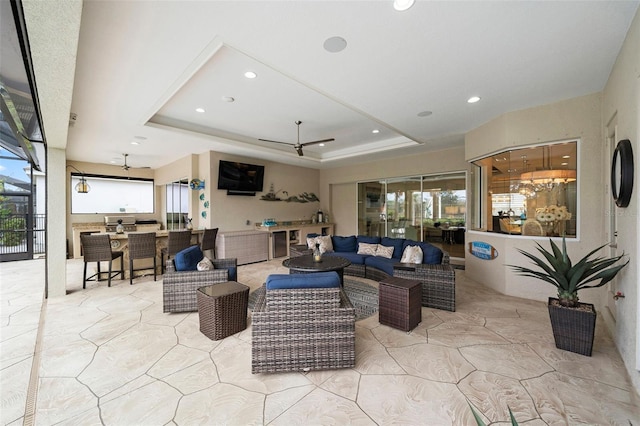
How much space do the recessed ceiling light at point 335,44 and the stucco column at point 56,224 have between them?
483cm

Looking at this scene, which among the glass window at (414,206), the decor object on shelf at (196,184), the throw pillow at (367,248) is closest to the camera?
the throw pillow at (367,248)

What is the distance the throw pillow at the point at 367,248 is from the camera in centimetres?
537

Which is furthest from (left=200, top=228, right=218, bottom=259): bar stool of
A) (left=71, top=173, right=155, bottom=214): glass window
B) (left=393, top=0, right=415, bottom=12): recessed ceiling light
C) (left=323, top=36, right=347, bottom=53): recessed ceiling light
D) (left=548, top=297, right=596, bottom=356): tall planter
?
(left=548, top=297, right=596, bottom=356): tall planter

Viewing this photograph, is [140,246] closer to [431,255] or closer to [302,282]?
[302,282]

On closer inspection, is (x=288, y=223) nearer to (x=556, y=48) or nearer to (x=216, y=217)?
(x=216, y=217)

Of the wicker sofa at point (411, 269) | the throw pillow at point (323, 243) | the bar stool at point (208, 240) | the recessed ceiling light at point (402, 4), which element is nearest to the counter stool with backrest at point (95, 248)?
the bar stool at point (208, 240)

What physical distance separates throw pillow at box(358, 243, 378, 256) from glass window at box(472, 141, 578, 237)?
2.11 metres

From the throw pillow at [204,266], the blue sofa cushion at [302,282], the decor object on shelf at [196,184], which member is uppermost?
the decor object on shelf at [196,184]

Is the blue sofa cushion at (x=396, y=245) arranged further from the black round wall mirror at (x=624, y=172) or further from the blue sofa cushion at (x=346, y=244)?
the black round wall mirror at (x=624, y=172)

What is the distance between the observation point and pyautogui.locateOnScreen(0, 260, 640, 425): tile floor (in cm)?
181

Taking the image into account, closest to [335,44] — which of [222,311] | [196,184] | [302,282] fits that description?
[302,282]

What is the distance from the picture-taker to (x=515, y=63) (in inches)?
110

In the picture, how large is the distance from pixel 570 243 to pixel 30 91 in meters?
6.84

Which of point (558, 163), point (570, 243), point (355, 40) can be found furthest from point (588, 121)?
point (355, 40)
